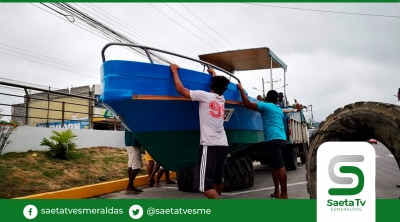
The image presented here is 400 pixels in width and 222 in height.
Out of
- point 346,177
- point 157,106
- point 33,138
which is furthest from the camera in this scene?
point 33,138

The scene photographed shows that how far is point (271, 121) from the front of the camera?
Answer: 4.82 m

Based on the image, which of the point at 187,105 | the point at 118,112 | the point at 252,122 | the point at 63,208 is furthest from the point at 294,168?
the point at 63,208

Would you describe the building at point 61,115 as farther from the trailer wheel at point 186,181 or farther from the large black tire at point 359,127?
the large black tire at point 359,127

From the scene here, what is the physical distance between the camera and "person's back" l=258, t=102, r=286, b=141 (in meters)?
4.73

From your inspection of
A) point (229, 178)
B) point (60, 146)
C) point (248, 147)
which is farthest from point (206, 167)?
point (60, 146)

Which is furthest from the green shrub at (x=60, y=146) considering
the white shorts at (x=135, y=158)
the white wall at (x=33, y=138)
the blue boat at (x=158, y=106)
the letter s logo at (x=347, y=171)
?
the letter s logo at (x=347, y=171)

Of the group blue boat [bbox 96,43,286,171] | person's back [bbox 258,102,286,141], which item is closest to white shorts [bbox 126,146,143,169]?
blue boat [bbox 96,43,286,171]

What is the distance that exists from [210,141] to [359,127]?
1.50 m

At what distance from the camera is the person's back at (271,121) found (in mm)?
4727

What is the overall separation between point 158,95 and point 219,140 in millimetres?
1080

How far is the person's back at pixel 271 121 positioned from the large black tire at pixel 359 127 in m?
→ 1.28

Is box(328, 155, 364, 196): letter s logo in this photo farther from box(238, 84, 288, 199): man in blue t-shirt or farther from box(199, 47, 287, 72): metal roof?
box(199, 47, 287, 72): metal roof

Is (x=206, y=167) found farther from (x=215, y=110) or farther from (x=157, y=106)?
(x=157, y=106)

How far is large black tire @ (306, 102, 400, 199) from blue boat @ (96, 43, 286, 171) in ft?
6.00
